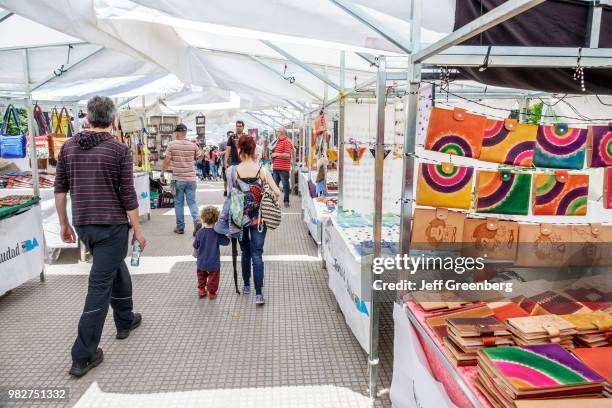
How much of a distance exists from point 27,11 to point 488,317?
312 cm

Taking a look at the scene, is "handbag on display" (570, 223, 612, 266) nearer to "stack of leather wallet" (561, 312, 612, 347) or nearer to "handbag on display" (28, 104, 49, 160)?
"stack of leather wallet" (561, 312, 612, 347)

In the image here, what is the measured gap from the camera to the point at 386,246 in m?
3.24

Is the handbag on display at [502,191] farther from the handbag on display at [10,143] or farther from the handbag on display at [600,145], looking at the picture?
the handbag on display at [10,143]

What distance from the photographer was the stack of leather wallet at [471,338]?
5.61 feet

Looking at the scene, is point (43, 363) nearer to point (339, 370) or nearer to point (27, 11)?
point (339, 370)

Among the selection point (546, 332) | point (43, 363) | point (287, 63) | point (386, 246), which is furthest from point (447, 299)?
point (287, 63)

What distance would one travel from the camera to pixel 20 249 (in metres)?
4.14

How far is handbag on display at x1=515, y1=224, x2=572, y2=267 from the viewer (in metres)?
2.74

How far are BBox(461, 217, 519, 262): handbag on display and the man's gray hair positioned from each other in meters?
2.45

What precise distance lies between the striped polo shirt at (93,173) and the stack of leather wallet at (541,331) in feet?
A: 8.06

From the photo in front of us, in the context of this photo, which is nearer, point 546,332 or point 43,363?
point 546,332

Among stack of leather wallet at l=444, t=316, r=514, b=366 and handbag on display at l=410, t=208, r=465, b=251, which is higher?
handbag on display at l=410, t=208, r=465, b=251

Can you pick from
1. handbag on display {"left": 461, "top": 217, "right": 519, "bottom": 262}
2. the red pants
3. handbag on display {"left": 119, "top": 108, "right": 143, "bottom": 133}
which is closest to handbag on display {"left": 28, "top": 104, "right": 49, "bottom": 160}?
handbag on display {"left": 119, "top": 108, "right": 143, "bottom": 133}

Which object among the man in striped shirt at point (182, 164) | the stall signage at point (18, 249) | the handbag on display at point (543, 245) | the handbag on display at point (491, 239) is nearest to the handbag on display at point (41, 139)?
the man in striped shirt at point (182, 164)
